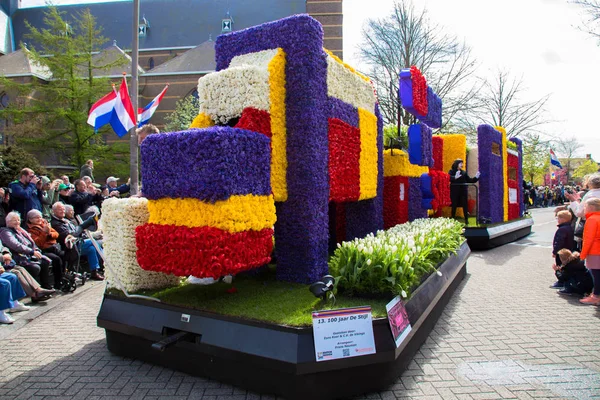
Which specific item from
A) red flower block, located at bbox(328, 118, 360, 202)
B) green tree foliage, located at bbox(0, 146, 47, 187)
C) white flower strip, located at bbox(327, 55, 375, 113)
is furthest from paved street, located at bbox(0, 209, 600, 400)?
green tree foliage, located at bbox(0, 146, 47, 187)

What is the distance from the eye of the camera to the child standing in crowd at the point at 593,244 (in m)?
6.02

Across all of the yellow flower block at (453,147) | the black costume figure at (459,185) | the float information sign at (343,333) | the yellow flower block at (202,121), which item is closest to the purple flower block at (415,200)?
the black costume figure at (459,185)

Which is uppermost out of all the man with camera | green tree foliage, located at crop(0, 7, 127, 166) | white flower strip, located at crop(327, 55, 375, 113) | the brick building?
the brick building

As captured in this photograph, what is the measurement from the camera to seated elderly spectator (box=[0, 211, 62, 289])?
6.37 meters

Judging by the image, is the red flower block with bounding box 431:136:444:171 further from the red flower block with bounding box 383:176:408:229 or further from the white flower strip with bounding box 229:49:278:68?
the white flower strip with bounding box 229:49:278:68

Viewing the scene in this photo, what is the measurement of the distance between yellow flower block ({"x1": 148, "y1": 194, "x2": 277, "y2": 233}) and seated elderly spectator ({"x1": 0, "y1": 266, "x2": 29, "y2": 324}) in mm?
3297

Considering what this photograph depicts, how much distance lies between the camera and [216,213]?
3.58 m

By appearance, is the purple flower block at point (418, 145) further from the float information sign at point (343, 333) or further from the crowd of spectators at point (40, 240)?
the crowd of spectators at point (40, 240)

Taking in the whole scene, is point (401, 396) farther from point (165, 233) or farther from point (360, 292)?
point (165, 233)

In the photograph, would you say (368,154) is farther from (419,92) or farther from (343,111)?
(419,92)

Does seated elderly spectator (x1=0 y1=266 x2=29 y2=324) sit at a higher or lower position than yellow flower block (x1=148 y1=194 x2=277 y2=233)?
lower

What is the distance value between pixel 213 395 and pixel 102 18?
44.6m

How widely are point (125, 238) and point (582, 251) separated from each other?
646 centimetres

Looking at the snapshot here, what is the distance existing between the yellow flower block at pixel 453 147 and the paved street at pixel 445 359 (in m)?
8.41
